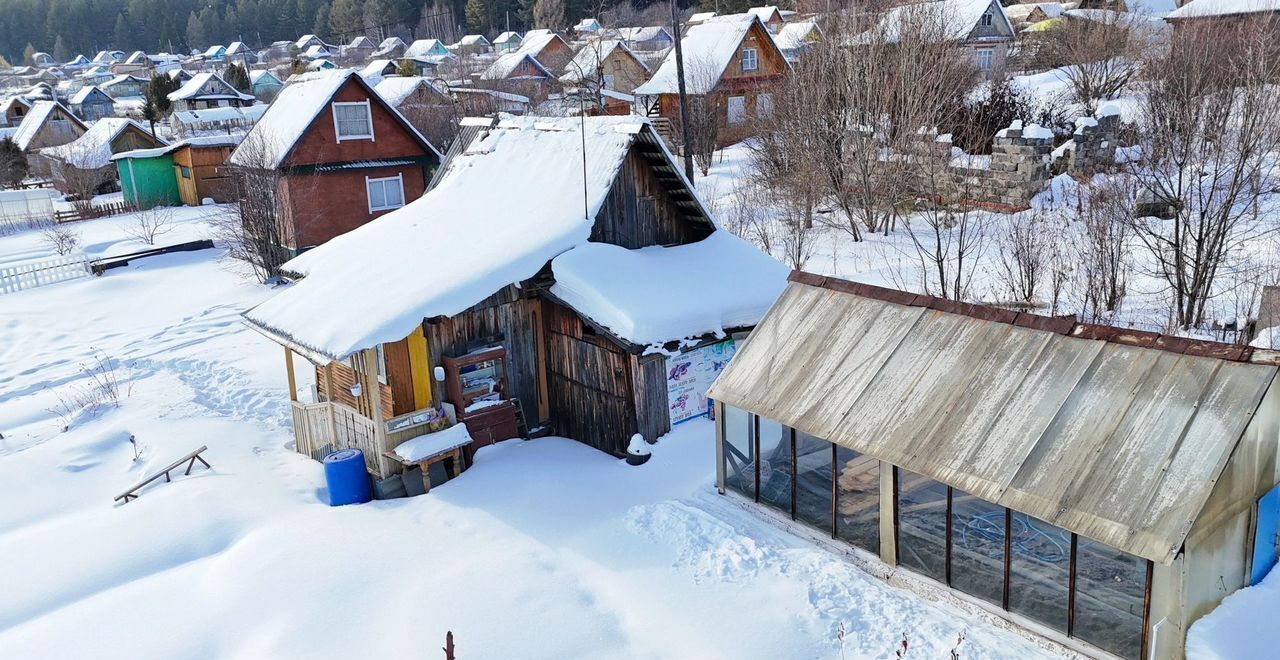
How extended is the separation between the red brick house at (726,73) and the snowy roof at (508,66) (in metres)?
18.5

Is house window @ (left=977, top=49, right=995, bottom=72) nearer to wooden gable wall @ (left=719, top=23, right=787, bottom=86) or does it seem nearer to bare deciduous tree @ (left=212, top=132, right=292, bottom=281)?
wooden gable wall @ (left=719, top=23, right=787, bottom=86)

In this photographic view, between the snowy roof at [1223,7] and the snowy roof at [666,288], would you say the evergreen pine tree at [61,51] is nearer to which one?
the snowy roof at [1223,7]

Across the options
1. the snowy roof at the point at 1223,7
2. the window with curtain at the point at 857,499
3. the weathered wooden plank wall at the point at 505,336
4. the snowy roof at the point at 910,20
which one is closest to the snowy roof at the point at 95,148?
Result: the snowy roof at the point at 910,20

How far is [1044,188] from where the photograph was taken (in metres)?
23.8

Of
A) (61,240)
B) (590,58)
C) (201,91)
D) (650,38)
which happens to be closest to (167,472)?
(61,240)

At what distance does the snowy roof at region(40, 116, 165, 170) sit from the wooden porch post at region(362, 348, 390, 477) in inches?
1568

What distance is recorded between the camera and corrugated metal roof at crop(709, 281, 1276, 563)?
7.76m

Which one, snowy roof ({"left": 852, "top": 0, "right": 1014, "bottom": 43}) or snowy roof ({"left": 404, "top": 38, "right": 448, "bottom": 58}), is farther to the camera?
snowy roof ({"left": 404, "top": 38, "right": 448, "bottom": 58})

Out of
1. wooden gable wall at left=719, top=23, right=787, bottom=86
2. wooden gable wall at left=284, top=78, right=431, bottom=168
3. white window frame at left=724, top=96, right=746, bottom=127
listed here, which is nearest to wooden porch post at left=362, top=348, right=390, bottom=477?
wooden gable wall at left=284, top=78, right=431, bottom=168

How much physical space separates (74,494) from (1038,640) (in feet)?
44.4

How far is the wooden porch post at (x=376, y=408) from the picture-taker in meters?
13.1

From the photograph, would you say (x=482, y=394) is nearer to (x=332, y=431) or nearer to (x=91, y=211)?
(x=332, y=431)

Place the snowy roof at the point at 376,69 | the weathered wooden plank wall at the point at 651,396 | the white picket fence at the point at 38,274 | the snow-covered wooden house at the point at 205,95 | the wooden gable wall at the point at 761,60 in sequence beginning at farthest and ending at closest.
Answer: the snowy roof at the point at 376,69, the snow-covered wooden house at the point at 205,95, the wooden gable wall at the point at 761,60, the white picket fence at the point at 38,274, the weathered wooden plank wall at the point at 651,396

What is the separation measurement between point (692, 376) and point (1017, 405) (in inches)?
225
